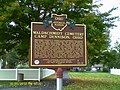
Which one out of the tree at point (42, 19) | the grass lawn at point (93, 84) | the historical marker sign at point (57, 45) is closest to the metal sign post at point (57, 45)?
the historical marker sign at point (57, 45)

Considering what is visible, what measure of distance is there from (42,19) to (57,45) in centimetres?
1383

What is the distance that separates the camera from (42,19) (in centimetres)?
2352

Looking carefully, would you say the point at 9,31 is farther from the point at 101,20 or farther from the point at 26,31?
the point at 101,20

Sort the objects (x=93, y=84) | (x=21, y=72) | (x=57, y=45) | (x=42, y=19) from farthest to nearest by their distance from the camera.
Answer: (x=21, y=72)
(x=42, y=19)
(x=93, y=84)
(x=57, y=45)

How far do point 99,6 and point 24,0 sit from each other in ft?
17.9

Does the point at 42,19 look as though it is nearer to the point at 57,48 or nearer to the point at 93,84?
the point at 93,84

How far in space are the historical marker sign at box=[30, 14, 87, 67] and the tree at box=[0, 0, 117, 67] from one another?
11.3 metres

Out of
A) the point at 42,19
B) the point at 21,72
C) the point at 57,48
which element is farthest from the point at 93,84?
the point at 57,48

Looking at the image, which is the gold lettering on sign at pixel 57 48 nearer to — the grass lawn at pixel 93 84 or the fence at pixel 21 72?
the grass lawn at pixel 93 84

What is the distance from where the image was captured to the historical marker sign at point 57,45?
973cm

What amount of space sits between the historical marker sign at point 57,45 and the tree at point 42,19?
11.3 meters

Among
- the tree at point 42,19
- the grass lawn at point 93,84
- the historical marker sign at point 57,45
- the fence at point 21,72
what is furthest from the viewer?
the fence at point 21,72

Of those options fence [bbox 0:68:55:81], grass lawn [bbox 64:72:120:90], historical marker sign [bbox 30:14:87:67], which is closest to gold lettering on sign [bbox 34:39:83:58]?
historical marker sign [bbox 30:14:87:67]

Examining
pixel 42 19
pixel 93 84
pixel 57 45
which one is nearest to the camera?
pixel 57 45
